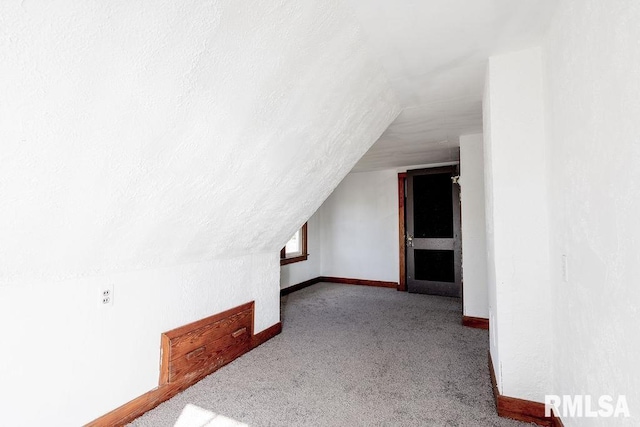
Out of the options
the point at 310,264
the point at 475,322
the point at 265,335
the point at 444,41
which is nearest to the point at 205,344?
the point at 265,335

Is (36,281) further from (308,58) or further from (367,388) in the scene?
(367,388)

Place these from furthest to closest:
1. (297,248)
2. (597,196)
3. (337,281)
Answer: (337,281), (297,248), (597,196)

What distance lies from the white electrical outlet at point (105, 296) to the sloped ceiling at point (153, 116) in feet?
0.32

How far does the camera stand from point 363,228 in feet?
19.5

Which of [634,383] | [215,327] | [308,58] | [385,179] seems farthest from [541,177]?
[385,179]

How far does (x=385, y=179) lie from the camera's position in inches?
227

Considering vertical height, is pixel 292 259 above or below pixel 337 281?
above

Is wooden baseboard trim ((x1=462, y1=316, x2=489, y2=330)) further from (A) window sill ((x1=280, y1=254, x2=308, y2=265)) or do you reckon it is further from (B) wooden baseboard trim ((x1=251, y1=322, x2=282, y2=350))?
(A) window sill ((x1=280, y1=254, x2=308, y2=265))

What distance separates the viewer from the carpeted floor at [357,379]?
1.82 m

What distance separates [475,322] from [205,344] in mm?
2772

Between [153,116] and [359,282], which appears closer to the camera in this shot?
[153,116]

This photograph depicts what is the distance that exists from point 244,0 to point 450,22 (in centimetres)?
109

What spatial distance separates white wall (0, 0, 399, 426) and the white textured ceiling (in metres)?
0.15

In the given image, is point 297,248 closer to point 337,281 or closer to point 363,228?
point 337,281
